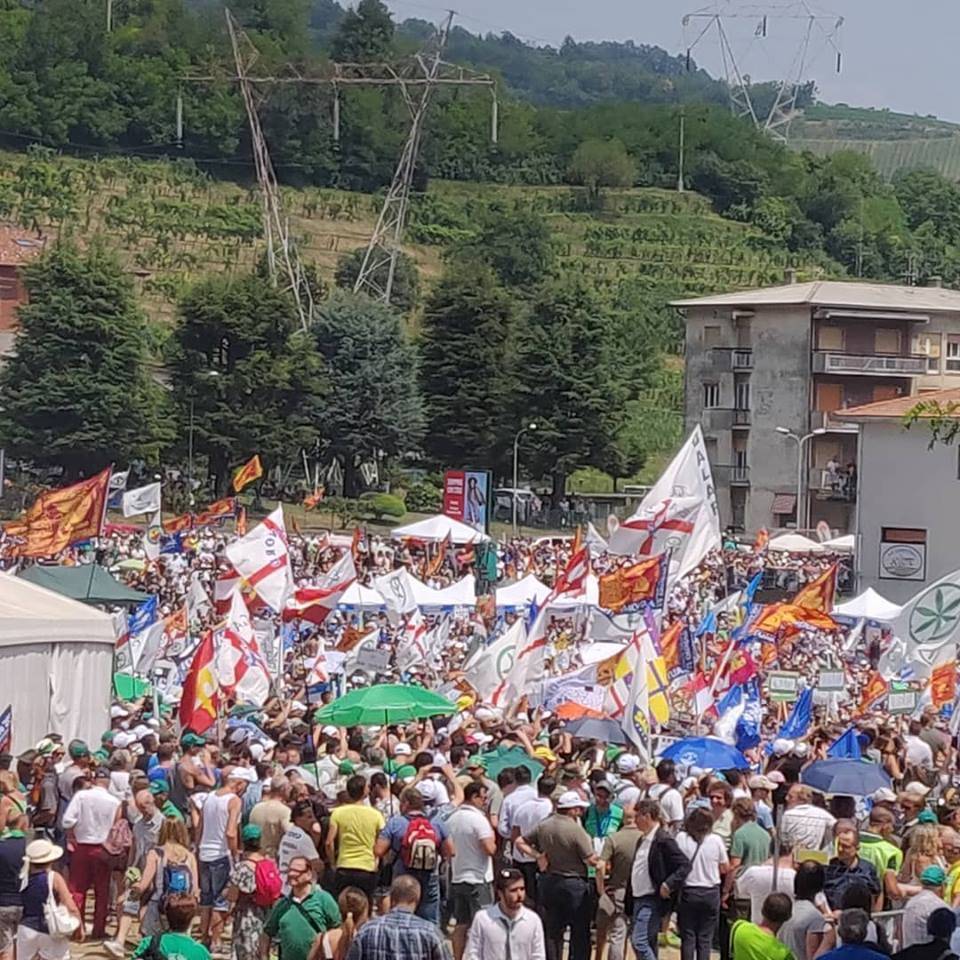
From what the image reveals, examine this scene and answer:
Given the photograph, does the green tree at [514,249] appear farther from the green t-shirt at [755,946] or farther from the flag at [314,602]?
the green t-shirt at [755,946]

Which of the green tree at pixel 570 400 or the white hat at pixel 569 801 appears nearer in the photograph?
the white hat at pixel 569 801

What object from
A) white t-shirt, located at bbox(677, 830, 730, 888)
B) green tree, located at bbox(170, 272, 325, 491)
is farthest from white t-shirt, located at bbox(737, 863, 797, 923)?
green tree, located at bbox(170, 272, 325, 491)

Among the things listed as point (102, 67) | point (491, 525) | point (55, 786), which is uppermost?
point (102, 67)

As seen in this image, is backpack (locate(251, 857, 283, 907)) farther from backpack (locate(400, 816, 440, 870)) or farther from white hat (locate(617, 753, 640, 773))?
white hat (locate(617, 753, 640, 773))

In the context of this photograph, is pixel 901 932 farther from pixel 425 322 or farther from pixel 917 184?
pixel 917 184

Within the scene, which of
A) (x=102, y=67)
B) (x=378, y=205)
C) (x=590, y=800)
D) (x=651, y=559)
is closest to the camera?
(x=590, y=800)

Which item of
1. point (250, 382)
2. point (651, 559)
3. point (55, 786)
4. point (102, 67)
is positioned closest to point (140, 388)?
point (250, 382)

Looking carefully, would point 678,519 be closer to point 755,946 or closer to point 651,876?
point 651,876

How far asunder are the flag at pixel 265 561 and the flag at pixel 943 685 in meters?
7.96

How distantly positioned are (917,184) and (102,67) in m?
57.8

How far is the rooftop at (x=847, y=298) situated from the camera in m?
82.6

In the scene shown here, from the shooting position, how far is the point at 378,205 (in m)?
146

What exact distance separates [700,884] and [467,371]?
6609cm

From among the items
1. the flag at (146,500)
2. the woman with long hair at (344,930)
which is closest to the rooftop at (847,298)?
the flag at (146,500)
